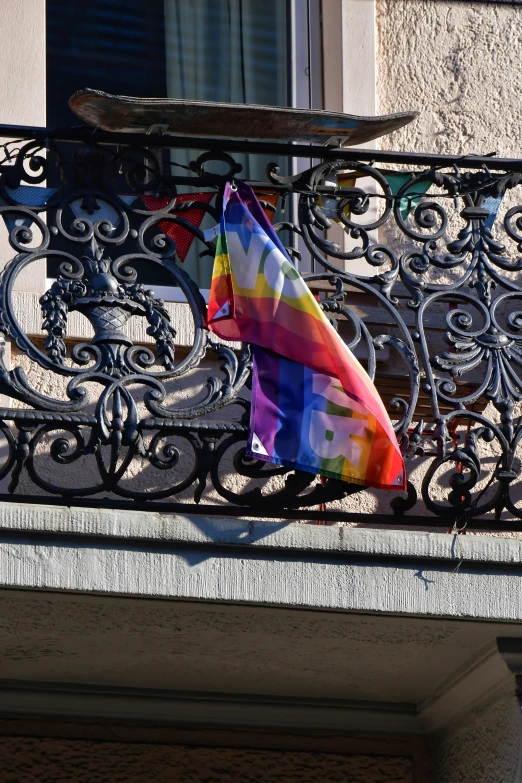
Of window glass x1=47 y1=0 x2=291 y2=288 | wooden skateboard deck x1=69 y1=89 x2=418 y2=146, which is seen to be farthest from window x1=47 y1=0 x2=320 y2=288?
wooden skateboard deck x1=69 y1=89 x2=418 y2=146

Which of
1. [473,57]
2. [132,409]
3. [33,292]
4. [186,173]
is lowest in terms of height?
[132,409]

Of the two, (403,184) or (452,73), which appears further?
(452,73)

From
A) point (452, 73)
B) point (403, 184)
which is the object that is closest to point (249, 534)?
point (403, 184)

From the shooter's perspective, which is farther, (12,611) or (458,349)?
(458,349)

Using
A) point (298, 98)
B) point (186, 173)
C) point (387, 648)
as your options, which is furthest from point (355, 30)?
point (387, 648)

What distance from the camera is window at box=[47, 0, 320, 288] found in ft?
24.3

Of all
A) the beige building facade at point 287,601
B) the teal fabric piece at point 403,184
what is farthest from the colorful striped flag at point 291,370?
the teal fabric piece at point 403,184

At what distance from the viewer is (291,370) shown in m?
5.15

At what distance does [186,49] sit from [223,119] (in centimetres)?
219

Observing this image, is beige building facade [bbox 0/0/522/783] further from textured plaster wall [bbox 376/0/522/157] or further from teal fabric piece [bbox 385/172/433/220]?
teal fabric piece [bbox 385/172/433/220]

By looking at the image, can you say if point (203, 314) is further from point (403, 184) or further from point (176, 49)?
point (176, 49)

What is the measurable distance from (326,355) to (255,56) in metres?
2.86

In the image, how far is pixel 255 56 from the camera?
24.7 feet

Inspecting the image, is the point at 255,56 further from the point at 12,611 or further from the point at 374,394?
the point at 12,611
